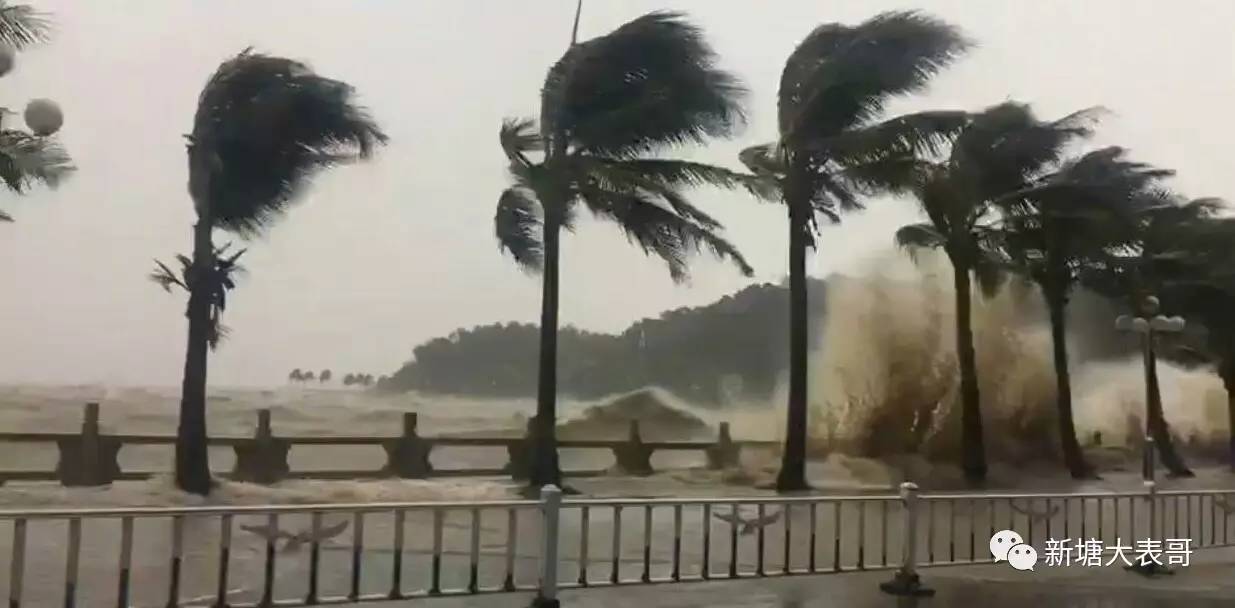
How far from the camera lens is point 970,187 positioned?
8.27 metres

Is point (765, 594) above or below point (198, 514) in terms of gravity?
below

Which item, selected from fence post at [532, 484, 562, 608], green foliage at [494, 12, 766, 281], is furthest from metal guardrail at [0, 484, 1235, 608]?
green foliage at [494, 12, 766, 281]

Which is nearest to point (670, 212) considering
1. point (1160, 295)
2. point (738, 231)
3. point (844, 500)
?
point (738, 231)

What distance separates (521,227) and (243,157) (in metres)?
1.62

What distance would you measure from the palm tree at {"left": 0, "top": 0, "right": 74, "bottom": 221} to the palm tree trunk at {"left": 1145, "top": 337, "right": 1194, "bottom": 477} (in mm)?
7417

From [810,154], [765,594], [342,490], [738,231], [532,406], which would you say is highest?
[810,154]

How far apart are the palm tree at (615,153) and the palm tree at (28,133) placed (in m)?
2.36

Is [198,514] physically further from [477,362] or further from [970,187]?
[970,187]

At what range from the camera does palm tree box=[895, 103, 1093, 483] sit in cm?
820

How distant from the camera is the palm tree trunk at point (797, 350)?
7.60 m

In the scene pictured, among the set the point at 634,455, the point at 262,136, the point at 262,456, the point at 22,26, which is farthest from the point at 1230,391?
the point at 22,26

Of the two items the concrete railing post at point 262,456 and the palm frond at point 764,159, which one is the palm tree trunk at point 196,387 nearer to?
the concrete railing post at point 262,456

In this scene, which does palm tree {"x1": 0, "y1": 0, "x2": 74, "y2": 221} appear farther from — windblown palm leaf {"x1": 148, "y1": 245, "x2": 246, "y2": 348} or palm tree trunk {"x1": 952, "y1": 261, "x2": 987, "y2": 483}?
palm tree trunk {"x1": 952, "y1": 261, "x2": 987, "y2": 483}

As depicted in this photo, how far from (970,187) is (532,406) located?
3.64m
